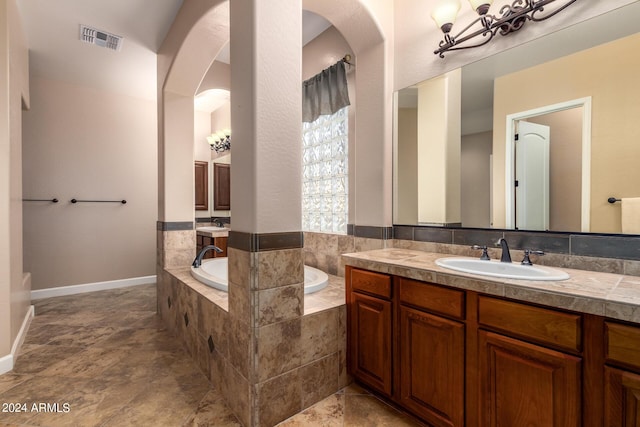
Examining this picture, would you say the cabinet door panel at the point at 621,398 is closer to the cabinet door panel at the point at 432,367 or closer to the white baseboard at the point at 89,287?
the cabinet door panel at the point at 432,367

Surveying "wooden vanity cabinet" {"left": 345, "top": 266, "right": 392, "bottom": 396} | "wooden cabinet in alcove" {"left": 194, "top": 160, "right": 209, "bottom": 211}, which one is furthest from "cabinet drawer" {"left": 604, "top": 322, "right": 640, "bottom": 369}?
"wooden cabinet in alcove" {"left": 194, "top": 160, "right": 209, "bottom": 211}

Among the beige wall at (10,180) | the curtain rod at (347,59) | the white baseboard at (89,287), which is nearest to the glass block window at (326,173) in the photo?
the curtain rod at (347,59)

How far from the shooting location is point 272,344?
4.78 ft

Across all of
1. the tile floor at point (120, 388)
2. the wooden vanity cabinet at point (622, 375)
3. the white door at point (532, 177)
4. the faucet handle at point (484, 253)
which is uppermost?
the white door at point (532, 177)

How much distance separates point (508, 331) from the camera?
115 cm

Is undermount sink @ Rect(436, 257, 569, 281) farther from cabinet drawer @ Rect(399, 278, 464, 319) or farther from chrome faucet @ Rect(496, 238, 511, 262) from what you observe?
cabinet drawer @ Rect(399, 278, 464, 319)

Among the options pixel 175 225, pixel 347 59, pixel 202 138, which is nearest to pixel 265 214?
pixel 347 59

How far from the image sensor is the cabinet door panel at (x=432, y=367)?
131 cm

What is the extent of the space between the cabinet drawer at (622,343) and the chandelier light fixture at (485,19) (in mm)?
1488

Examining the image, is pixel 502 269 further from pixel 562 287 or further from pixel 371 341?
pixel 371 341

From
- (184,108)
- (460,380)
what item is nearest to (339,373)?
(460,380)

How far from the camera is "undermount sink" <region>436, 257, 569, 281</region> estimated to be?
1265 mm

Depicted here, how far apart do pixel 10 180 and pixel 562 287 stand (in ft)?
10.8

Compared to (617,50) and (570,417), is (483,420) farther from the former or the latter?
(617,50)
